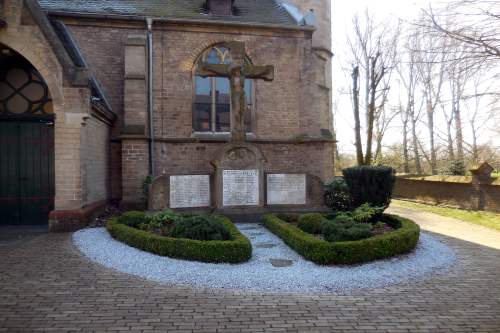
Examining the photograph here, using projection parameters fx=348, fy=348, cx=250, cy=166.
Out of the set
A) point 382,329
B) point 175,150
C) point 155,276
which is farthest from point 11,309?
point 175,150

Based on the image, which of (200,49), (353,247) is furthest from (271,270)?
(200,49)

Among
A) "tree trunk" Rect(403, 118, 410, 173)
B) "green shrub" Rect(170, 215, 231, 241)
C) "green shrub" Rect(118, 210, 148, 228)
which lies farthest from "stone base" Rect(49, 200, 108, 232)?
"tree trunk" Rect(403, 118, 410, 173)

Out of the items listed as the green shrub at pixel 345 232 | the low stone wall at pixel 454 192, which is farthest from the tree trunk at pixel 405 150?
the green shrub at pixel 345 232

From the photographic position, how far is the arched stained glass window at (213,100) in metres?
14.3

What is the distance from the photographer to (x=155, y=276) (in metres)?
5.83

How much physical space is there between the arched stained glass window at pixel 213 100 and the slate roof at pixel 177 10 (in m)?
1.33

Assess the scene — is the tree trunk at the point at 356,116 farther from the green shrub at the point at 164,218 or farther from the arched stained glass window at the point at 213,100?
the green shrub at the point at 164,218

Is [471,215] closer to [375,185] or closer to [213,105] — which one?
[375,185]

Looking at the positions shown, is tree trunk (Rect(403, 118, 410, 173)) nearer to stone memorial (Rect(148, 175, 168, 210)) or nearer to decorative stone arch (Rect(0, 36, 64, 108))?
stone memorial (Rect(148, 175, 168, 210))

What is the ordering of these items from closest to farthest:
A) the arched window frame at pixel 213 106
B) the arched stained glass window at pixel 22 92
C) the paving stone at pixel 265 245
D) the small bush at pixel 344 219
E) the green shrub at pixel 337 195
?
the paving stone at pixel 265 245
the small bush at pixel 344 219
the arched stained glass window at pixel 22 92
the green shrub at pixel 337 195
the arched window frame at pixel 213 106

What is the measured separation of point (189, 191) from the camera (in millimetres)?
10195

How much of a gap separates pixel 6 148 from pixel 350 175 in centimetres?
1014

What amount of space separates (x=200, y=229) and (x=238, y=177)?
330 cm

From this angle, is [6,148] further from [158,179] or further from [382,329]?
[382,329]
